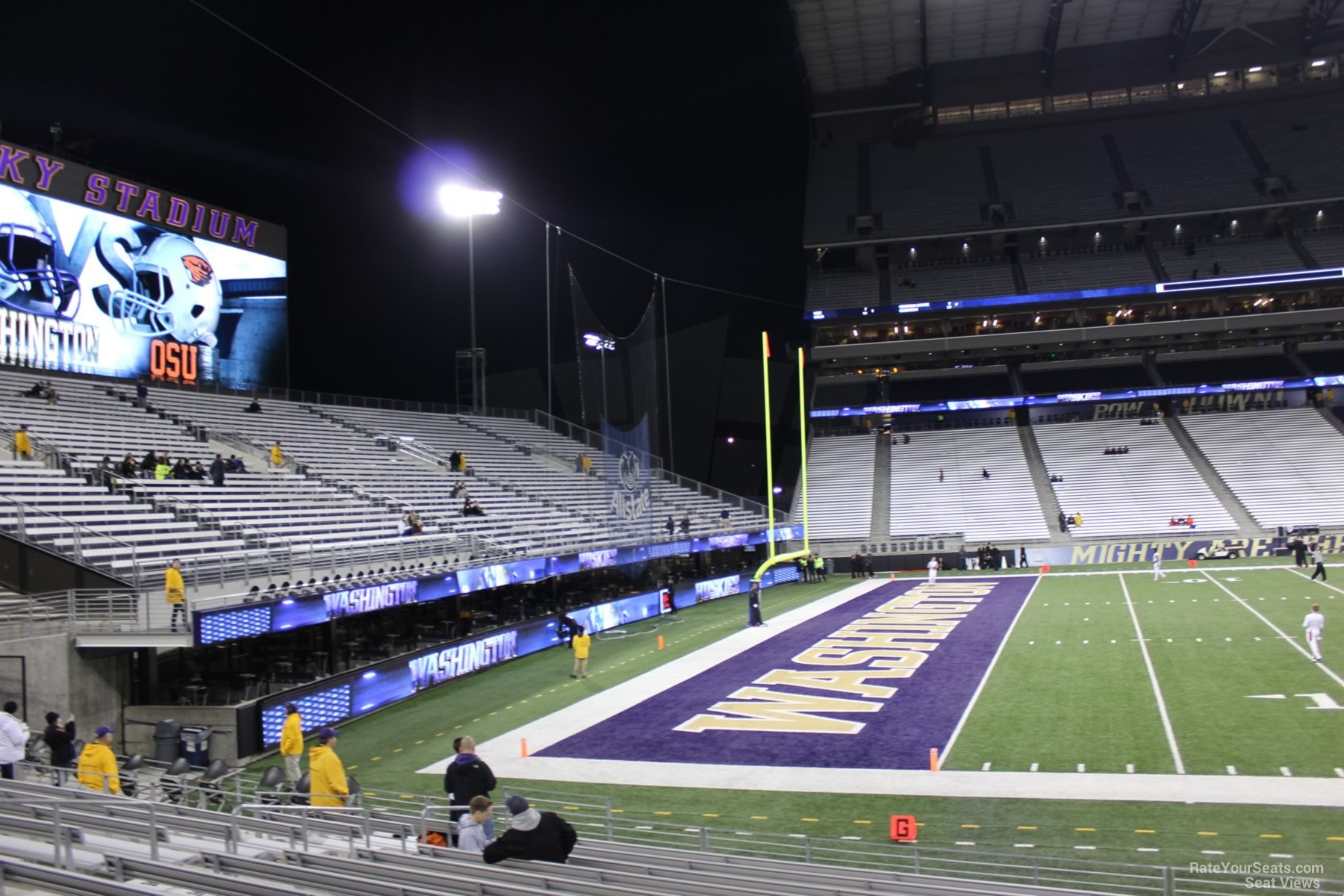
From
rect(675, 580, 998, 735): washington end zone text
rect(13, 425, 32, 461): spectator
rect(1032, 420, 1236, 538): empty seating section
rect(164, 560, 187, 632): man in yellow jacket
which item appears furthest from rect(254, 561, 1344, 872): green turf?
rect(1032, 420, 1236, 538): empty seating section

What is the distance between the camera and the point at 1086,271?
4853 centimetres

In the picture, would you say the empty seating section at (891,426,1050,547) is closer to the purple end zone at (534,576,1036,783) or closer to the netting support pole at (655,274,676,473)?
the netting support pole at (655,274,676,473)

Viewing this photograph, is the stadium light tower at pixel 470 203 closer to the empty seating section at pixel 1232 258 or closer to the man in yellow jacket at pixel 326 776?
the man in yellow jacket at pixel 326 776

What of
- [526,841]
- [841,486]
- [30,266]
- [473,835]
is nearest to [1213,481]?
[841,486]

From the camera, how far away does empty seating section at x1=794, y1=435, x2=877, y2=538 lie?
40.8 meters

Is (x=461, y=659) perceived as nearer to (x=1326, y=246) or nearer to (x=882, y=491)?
(x=882, y=491)

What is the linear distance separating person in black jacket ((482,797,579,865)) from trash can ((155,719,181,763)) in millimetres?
9087

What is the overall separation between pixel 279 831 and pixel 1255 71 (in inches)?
2407

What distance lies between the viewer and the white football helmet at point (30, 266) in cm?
2248

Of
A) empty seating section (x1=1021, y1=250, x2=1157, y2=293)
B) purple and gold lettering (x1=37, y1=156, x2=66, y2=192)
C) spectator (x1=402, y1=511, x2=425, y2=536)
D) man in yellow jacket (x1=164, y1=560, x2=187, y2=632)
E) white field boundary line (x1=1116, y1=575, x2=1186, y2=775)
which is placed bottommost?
white field boundary line (x1=1116, y1=575, x2=1186, y2=775)

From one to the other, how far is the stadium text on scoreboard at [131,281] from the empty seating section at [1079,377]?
35765mm

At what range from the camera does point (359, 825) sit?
24.4 feet

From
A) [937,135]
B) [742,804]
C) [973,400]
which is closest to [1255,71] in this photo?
[937,135]

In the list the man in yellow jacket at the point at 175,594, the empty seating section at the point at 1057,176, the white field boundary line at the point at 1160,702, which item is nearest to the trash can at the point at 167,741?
the man in yellow jacket at the point at 175,594
